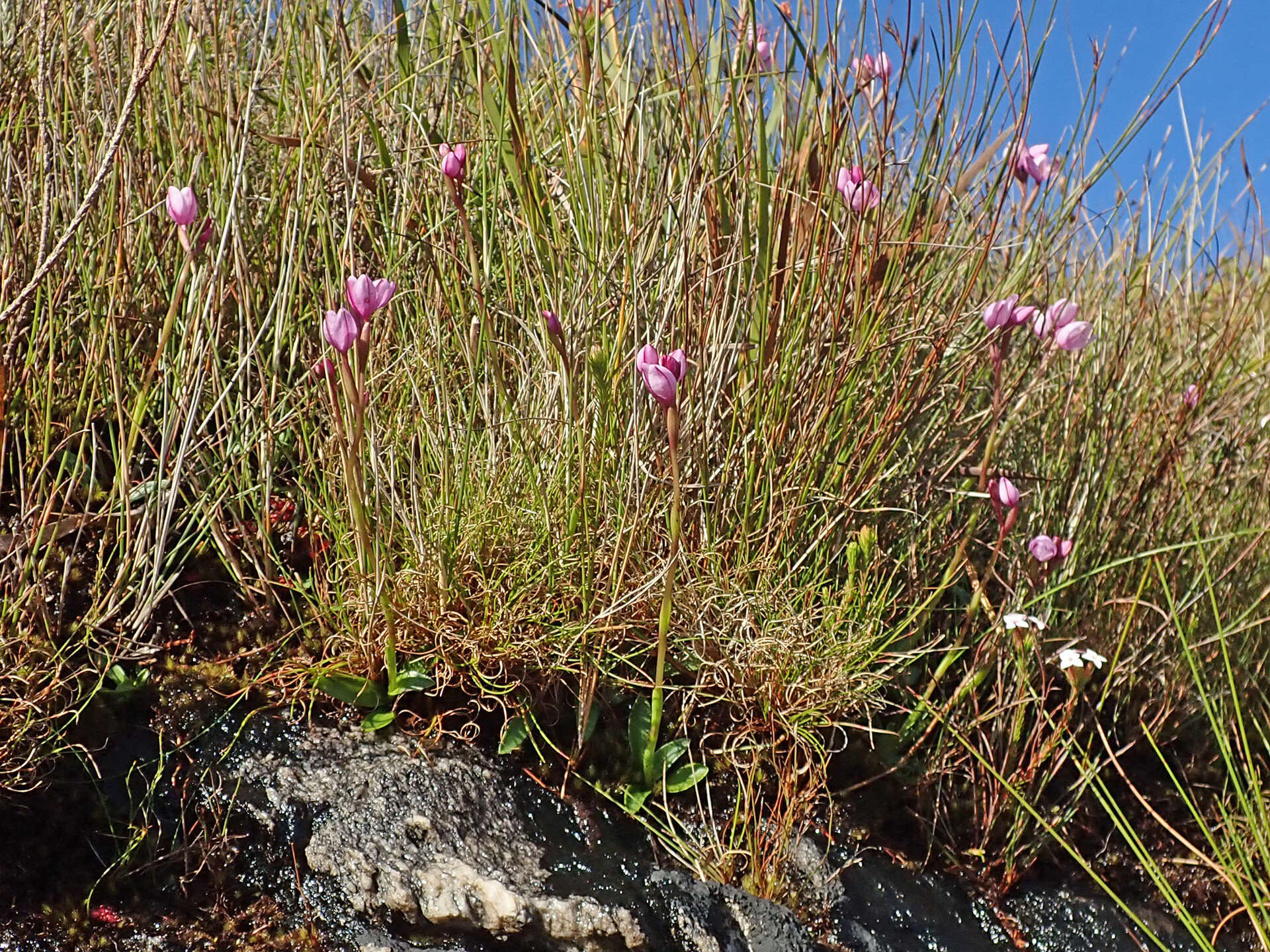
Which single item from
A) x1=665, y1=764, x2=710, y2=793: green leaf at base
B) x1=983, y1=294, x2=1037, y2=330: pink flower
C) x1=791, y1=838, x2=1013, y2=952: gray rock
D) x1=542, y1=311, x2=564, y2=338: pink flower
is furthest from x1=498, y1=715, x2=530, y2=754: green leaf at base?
x1=983, y1=294, x2=1037, y2=330: pink flower

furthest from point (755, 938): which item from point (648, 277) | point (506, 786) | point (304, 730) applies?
point (648, 277)

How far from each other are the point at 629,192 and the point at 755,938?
151cm

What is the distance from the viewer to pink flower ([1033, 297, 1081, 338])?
78.6 inches

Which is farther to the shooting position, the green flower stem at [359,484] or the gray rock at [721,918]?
the gray rock at [721,918]

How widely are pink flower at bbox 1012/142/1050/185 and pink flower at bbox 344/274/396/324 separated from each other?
53.1 inches

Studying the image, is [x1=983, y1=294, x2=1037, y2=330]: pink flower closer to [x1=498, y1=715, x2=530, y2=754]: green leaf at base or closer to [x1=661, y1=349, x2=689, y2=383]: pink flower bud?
[x1=661, y1=349, x2=689, y2=383]: pink flower bud

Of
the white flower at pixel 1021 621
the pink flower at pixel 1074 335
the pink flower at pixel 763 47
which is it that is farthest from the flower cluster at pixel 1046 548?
the pink flower at pixel 763 47

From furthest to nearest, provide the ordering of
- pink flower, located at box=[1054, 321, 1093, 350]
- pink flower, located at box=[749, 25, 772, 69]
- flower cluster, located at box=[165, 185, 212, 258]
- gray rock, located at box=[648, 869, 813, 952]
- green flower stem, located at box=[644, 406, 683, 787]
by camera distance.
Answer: pink flower, located at box=[749, 25, 772, 69] → pink flower, located at box=[1054, 321, 1093, 350] → gray rock, located at box=[648, 869, 813, 952] → flower cluster, located at box=[165, 185, 212, 258] → green flower stem, located at box=[644, 406, 683, 787]

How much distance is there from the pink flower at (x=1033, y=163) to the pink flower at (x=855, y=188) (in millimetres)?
306

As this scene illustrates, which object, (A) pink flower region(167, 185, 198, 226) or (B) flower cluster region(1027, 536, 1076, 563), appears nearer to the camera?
(A) pink flower region(167, 185, 198, 226)

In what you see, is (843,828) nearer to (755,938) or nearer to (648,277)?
(755,938)

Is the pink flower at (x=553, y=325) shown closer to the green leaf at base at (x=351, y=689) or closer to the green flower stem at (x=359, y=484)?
the green flower stem at (x=359, y=484)

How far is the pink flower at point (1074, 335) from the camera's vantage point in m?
1.94

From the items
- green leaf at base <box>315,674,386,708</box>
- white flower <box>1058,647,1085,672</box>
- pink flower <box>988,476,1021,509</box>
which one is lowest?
green leaf at base <box>315,674,386,708</box>
